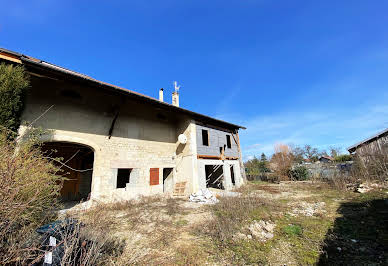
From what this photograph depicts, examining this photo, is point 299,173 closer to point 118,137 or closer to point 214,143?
point 214,143

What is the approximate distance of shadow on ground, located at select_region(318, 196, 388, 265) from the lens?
3.12 meters

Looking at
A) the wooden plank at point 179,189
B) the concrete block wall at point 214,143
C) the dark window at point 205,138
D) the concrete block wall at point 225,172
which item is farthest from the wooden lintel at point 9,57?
the dark window at point 205,138

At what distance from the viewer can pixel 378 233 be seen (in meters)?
4.06

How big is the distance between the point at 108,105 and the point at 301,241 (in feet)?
32.7

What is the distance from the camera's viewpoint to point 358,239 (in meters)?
3.88

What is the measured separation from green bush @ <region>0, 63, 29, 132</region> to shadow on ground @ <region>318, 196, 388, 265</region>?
31.4 ft

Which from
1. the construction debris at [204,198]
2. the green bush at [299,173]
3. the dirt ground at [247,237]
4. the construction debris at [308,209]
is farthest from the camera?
the green bush at [299,173]

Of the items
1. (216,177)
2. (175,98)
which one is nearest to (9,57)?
(175,98)

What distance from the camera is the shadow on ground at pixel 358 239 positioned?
123 inches

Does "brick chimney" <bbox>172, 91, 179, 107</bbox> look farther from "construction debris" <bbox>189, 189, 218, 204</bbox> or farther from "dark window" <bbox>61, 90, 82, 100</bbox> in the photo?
"construction debris" <bbox>189, 189, 218, 204</bbox>

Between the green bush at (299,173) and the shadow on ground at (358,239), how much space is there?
41.4 feet

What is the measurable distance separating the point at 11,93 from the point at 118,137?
4.39 m

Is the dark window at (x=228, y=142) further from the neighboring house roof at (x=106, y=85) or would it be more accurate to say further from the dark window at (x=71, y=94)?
the dark window at (x=71, y=94)

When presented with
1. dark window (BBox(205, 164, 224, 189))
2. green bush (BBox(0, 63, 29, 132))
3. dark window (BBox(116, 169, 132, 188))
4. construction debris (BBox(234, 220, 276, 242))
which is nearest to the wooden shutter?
dark window (BBox(116, 169, 132, 188))
